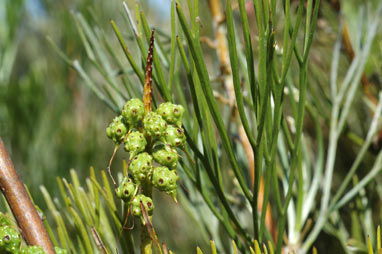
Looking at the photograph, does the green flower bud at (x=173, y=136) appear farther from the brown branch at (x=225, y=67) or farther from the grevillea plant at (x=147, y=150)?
the brown branch at (x=225, y=67)

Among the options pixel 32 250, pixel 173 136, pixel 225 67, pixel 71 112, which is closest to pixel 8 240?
pixel 32 250

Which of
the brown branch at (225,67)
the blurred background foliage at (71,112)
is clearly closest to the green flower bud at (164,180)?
the brown branch at (225,67)

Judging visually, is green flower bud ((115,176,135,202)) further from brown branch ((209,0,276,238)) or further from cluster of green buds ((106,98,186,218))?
brown branch ((209,0,276,238))

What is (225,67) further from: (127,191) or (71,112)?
(71,112)

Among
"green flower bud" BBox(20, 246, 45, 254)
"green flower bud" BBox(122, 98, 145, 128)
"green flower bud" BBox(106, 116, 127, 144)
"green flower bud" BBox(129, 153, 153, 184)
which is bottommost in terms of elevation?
"green flower bud" BBox(20, 246, 45, 254)

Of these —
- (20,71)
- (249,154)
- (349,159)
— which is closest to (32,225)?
(249,154)

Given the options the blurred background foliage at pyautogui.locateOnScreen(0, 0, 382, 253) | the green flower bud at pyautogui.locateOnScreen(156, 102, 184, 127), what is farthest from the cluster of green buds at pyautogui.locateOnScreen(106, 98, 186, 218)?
the blurred background foliage at pyautogui.locateOnScreen(0, 0, 382, 253)

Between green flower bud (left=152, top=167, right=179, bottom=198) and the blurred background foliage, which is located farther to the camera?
the blurred background foliage
